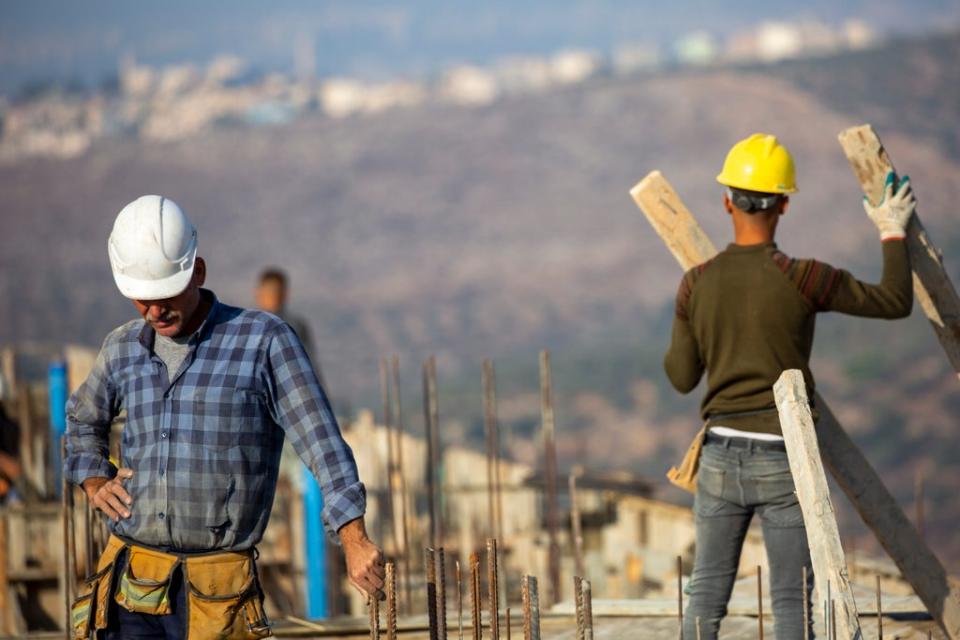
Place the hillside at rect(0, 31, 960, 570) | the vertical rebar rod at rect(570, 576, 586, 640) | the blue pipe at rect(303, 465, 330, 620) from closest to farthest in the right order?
the vertical rebar rod at rect(570, 576, 586, 640)
the blue pipe at rect(303, 465, 330, 620)
the hillside at rect(0, 31, 960, 570)

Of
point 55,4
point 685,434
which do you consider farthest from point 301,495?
point 55,4

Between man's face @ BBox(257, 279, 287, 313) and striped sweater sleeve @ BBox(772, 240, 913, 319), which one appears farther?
man's face @ BBox(257, 279, 287, 313)

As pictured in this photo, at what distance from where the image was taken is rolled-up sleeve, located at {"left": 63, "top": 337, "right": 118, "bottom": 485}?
3.87 m

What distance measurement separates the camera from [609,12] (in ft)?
460

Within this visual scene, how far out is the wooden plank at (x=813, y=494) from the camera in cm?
404

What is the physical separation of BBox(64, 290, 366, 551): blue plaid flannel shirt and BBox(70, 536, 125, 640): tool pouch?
70 millimetres

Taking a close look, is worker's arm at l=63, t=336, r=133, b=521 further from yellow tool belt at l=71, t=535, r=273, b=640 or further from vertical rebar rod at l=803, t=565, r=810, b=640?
vertical rebar rod at l=803, t=565, r=810, b=640

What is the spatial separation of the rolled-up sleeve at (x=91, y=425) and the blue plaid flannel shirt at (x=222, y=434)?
Answer: 0.31 ft

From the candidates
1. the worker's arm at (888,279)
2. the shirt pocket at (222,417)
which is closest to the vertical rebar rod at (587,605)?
the shirt pocket at (222,417)

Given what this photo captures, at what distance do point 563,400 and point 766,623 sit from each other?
41175 millimetres

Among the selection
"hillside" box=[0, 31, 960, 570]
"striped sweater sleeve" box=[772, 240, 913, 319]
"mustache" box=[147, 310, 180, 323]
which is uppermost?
"hillside" box=[0, 31, 960, 570]

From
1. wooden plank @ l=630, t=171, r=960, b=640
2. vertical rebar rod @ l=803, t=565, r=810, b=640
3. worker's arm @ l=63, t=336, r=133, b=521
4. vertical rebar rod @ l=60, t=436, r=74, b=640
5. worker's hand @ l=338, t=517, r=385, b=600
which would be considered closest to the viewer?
worker's hand @ l=338, t=517, r=385, b=600

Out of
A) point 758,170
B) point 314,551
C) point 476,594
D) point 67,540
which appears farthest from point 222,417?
point 314,551

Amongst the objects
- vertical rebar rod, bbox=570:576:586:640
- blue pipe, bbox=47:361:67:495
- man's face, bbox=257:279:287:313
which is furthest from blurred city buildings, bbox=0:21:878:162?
vertical rebar rod, bbox=570:576:586:640
